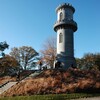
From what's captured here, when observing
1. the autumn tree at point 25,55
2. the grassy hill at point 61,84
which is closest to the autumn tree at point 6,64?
the autumn tree at point 25,55

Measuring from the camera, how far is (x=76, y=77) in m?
30.4

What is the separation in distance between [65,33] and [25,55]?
3004 centimetres

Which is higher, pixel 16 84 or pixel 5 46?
pixel 5 46

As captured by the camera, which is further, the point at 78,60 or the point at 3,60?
the point at 78,60

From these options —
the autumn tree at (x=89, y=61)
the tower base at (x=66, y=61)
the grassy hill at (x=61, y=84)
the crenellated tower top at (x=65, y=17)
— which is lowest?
the grassy hill at (x=61, y=84)

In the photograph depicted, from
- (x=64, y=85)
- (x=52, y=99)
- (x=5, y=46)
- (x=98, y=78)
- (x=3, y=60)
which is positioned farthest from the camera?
(x=3, y=60)

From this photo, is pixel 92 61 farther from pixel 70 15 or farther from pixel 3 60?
pixel 3 60

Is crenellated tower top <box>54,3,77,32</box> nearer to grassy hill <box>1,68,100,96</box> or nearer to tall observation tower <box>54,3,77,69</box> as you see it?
tall observation tower <box>54,3,77,69</box>

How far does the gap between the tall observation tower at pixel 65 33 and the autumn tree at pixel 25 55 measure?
26236 millimetres

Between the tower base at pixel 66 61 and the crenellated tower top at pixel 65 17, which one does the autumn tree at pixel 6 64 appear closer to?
the crenellated tower top at pixel 65 17

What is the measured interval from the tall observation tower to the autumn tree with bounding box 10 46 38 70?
26.2m

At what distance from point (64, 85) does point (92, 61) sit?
3644 centimetres

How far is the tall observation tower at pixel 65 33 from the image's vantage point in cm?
4197

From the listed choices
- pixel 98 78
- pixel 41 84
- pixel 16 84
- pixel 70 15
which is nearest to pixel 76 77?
pixel 98 78
